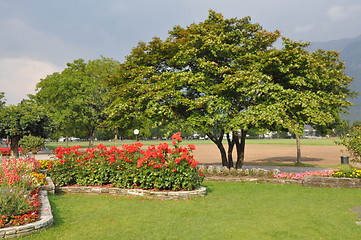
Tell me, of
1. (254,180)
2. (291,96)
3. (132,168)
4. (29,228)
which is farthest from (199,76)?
(29,228)

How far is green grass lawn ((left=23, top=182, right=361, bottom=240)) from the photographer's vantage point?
639 cm

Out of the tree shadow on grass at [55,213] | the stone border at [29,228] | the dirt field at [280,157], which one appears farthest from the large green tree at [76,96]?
the stone border at [29,228]

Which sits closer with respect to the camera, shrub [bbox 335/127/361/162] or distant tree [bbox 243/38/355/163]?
distant tree [bbox 243/38/355/163]

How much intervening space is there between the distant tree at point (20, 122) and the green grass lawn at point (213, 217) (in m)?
22.4

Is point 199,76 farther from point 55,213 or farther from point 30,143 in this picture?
point 30,143

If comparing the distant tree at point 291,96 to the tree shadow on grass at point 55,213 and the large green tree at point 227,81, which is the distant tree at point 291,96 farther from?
the tree shadow on grass at point 55,213

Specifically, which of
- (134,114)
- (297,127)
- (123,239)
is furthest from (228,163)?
(123,239)

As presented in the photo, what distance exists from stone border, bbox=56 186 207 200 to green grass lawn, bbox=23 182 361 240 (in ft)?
1.12

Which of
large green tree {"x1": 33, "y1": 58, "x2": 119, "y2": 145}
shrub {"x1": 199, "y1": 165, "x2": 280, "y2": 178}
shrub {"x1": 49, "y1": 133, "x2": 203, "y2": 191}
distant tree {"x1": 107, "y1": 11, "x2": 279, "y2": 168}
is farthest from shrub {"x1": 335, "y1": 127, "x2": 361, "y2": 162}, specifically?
large green tree {"x1": 33, "y1": 58, "x2": 119, "y2": 145}

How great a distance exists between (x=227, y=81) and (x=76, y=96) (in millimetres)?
34610

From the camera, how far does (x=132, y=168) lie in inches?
432

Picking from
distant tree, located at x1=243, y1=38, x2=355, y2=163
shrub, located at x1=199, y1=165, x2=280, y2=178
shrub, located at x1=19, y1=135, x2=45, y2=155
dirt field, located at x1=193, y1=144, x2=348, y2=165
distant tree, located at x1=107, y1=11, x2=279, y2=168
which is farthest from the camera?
shrub, located at x1=19, y1=135, x2=45, y2=155

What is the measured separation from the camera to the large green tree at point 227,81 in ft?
46.3

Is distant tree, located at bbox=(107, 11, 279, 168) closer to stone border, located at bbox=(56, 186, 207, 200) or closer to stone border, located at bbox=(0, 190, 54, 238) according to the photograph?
stone border, located at bbox=(56, 186, 207, 200)
